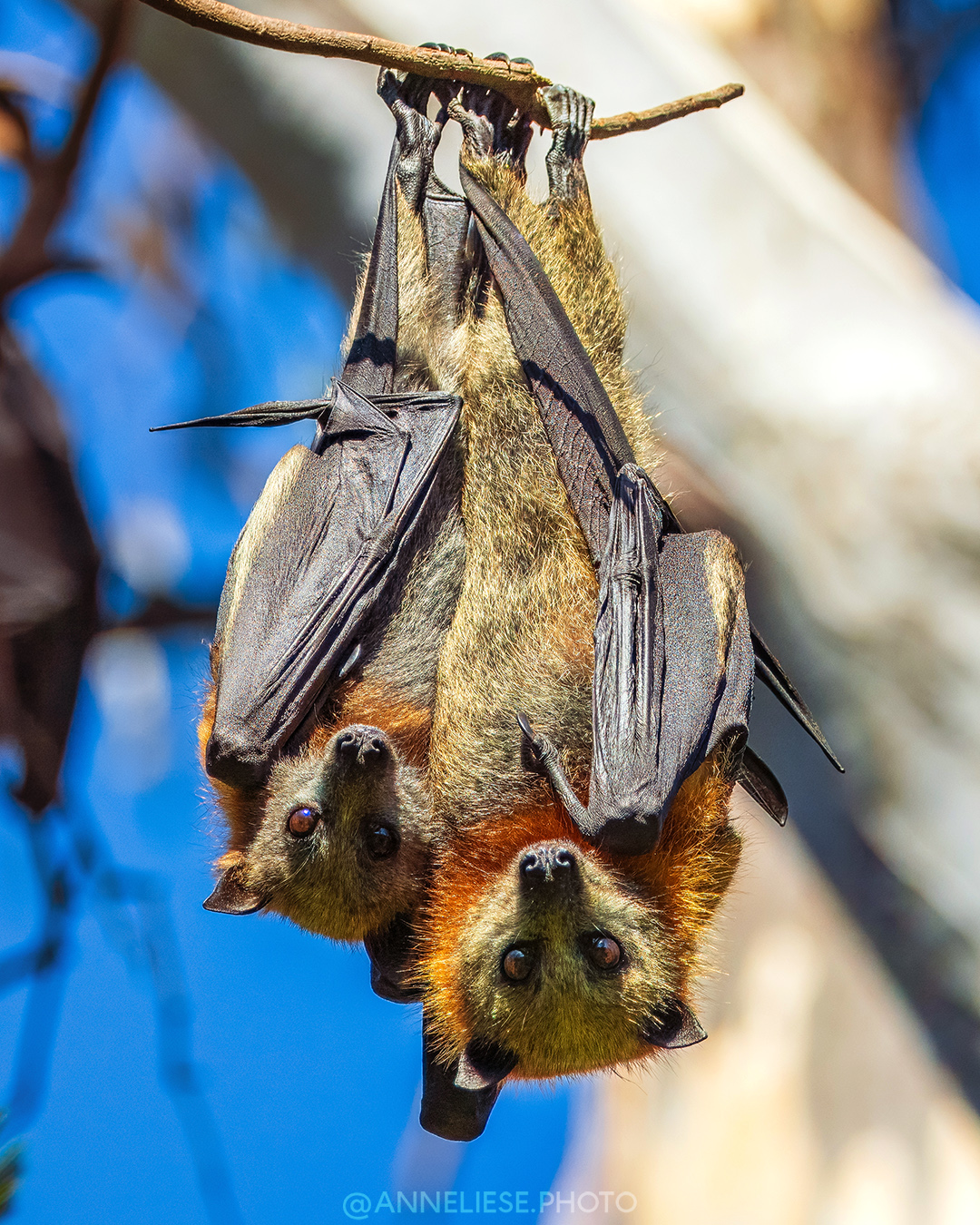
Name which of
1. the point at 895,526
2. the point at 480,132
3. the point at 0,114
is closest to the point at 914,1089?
the point at 895,526

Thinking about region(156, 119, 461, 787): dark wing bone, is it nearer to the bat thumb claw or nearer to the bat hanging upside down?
the bat hanging upside down

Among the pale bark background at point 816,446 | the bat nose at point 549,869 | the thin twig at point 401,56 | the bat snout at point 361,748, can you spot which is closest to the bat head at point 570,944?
the bat nose at point 549,869

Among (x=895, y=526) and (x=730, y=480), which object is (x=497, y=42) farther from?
(x=895, y=526)

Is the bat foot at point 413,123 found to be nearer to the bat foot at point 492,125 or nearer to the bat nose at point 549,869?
the bat foot at point 492,125

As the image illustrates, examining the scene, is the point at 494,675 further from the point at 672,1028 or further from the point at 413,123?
the point at 413,123

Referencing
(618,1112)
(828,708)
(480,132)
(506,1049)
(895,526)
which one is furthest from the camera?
(618,1112)

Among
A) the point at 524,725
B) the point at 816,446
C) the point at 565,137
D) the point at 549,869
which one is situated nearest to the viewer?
the point at 549,869

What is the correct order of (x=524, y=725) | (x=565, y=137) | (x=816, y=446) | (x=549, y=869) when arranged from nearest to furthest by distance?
(x=549, y=869), (x=524, y=725), (x=565, y=137), (x=816, y=446)

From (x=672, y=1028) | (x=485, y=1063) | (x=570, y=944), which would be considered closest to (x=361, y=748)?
(x=570, y=944)
